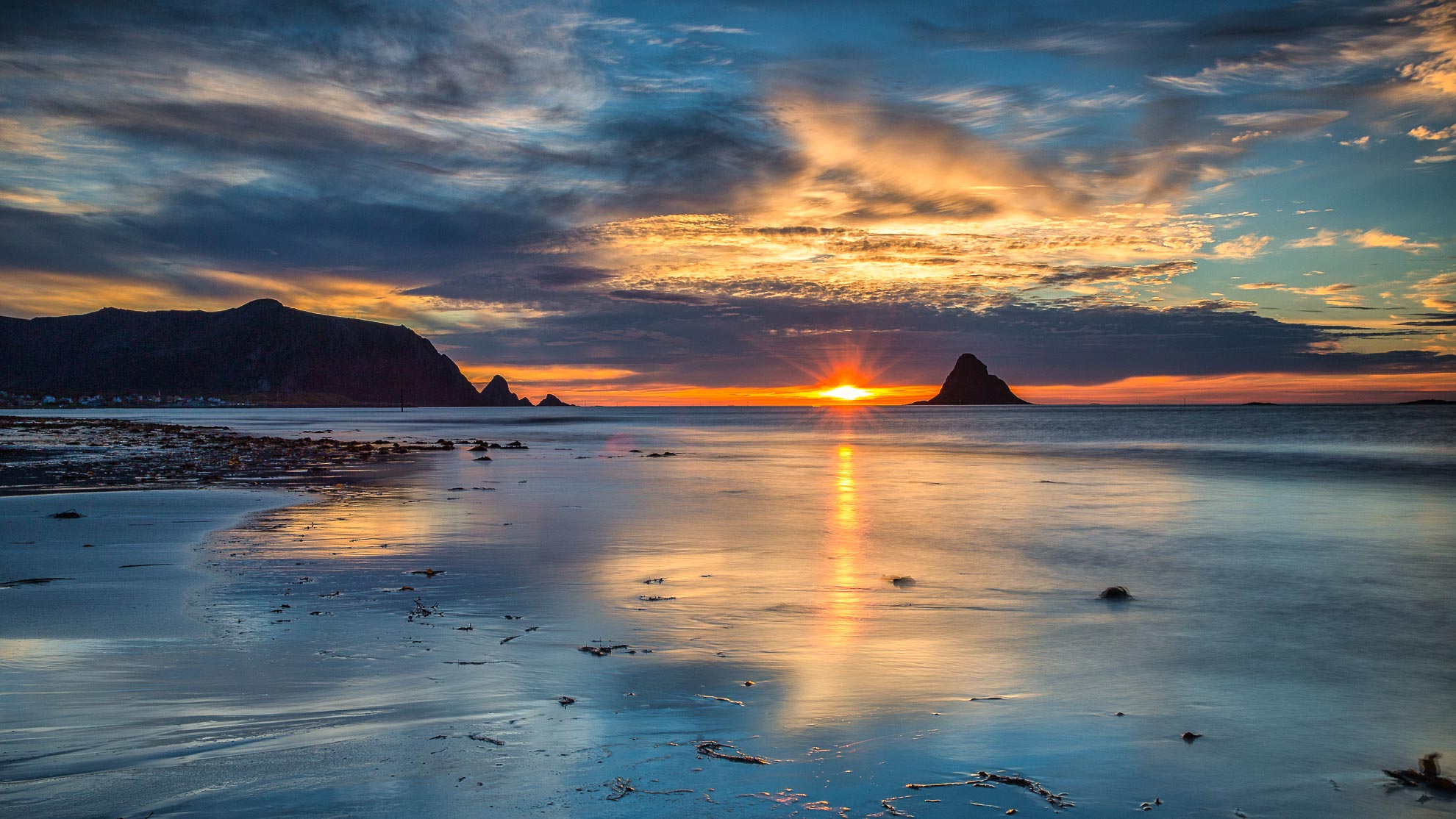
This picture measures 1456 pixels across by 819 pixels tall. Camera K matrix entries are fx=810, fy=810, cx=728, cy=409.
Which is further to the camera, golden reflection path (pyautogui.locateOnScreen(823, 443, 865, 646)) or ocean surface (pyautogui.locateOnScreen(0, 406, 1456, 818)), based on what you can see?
golden reflection path (pyautogui.locateOnScreen(823, 443, 865, 646))

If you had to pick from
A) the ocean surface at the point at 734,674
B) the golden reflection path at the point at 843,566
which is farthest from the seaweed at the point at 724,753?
the golden reflection path at the point at 843,566

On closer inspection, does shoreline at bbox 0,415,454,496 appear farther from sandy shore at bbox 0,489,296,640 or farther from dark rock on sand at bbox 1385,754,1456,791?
dark rock on sand at bbox 1385,754,1456,791

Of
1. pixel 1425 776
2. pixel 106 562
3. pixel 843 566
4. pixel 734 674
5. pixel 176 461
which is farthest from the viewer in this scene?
pixel 176 461

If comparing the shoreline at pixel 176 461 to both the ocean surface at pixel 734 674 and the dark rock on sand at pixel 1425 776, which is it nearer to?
the ocean surface at pixel 734 674

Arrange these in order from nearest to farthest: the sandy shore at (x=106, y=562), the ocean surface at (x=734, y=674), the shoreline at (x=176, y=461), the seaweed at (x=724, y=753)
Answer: the ocean surface at (x=734, y=674) < the seaweed at (x=724, y=753) < the sandy shore at (x=106, y=562) < the shoreline at (x=176, y=461)

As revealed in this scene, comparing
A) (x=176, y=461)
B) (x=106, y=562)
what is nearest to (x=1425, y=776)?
(x=106, y=562)

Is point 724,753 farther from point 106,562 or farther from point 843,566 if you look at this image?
point 106,562

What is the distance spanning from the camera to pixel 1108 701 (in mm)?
6750

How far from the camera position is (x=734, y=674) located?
7.10 m

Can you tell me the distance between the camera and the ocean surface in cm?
479

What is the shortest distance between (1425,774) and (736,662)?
498 cm

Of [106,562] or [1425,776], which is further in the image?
[106,562]

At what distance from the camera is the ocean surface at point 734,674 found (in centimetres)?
479

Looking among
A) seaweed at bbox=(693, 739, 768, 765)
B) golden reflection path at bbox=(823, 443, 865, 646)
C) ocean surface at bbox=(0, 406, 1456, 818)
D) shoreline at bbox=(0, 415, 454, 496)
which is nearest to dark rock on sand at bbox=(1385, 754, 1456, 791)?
ocean surface at bbox=(0, 406, 1456, 818)
